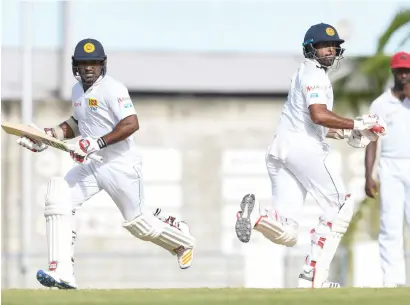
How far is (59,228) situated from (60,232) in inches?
1.2

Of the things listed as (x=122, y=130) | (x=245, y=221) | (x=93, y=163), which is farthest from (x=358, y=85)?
(x=122, y=130)

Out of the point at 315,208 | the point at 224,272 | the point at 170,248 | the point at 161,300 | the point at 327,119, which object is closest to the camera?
the point at 161,300

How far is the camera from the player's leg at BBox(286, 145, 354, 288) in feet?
37.5

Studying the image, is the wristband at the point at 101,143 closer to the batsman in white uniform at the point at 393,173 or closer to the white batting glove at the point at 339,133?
the white batting glove at the point at 339,133

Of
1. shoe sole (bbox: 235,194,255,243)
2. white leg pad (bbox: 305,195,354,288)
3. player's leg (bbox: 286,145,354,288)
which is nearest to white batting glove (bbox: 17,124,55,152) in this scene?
shoe sole (bbox: 235,194,255,243)

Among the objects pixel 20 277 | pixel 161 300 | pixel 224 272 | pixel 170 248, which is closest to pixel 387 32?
pixel 224 272

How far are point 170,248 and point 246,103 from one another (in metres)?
11.2

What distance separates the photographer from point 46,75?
922 inches

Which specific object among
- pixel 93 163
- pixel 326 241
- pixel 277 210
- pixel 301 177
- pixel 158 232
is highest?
pixel 93 163

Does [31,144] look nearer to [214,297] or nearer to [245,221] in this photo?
[245,221]

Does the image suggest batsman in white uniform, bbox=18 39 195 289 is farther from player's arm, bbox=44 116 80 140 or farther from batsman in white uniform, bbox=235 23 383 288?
batsman in white uniform, bbox=235 23 383 288

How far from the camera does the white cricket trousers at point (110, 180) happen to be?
37.7 ft

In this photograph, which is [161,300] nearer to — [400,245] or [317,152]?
[317,152]

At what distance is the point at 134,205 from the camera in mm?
11688
